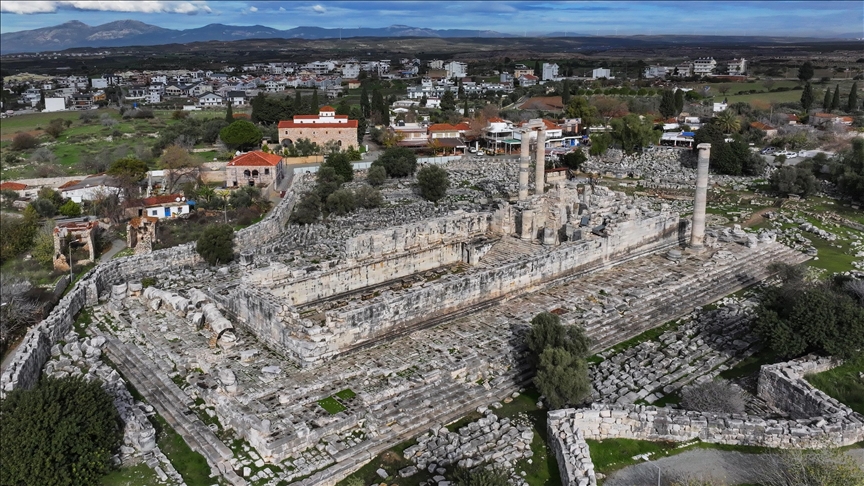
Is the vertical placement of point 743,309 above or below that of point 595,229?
below

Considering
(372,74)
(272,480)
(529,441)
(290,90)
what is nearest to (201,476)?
(272,480)

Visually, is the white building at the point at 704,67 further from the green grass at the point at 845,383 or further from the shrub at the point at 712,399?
the shrub at the point at 712,399

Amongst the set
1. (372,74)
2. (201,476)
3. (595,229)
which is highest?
(372,74)

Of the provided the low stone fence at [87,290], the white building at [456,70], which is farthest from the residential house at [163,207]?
the white building at [456,70]

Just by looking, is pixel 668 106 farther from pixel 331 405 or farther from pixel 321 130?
pixel 331 405

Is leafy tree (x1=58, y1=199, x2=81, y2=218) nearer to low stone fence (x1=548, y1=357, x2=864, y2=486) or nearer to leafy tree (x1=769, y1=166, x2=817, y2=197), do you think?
low stone fence (x1=548, y1=357, x2=864, y2=486)

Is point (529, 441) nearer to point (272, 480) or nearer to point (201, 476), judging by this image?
point (272, 480)

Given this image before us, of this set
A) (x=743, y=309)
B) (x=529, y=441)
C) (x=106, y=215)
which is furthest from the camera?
(x=106, y=215)
